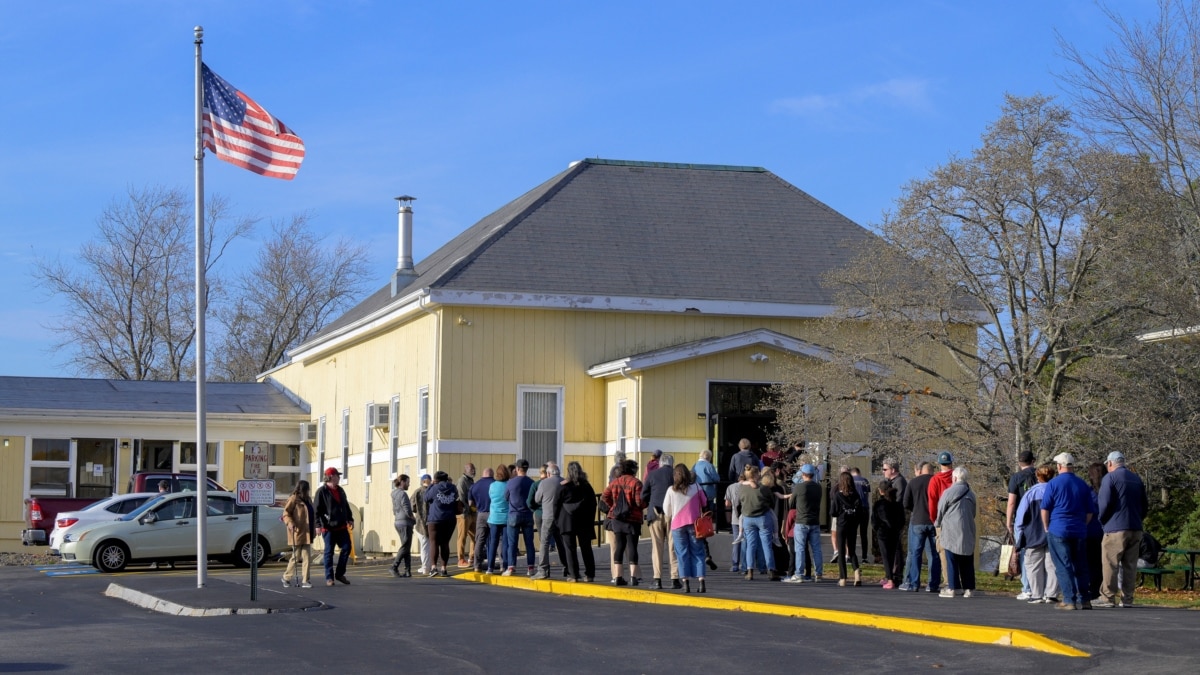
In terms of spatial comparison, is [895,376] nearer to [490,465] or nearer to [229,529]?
[490,465]

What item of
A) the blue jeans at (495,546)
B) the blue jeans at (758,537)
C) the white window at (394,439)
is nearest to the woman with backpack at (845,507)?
the blue jeans at (758,537)

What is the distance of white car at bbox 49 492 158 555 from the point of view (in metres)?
28.0

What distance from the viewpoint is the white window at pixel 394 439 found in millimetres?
32156

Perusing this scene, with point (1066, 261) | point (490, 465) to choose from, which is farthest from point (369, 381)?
point (1066, 261)

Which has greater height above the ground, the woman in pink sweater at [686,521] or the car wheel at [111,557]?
the woman in pink sweater at [686,521]

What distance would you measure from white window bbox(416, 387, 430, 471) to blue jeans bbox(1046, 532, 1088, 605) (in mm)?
15579

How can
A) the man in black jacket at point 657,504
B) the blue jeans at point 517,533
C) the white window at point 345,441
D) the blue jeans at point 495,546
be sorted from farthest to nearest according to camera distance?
the white window at point 345,441 < the blue jeans at point 495,546 < the blue jeans at point 517,533 < the man in black jacket at point 657,504

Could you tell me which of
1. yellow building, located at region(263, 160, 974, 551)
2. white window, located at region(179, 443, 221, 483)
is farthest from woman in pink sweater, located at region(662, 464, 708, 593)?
white window, located at region(179, 443, 221, 483)

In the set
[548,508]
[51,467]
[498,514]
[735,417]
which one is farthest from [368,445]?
[548,508]

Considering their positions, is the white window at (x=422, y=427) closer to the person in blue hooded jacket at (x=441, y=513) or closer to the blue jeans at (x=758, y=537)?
the person in blue hooded jacket at (x=441, y=513)

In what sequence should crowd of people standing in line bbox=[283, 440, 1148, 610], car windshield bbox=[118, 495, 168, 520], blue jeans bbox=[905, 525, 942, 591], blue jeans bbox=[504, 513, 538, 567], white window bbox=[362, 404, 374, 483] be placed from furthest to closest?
white window bbox=[362, 404, 374, 483]
car windshield bbox=[118, 495, 168, 520]
blue jeans bbox=[504, 513, 538, 567]
blue jeans bbox=[905, 525, 942, 591]
crowd of people standing in line bbox=[283, 440, 1148, 610]

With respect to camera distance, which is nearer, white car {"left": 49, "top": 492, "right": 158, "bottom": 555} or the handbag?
the handbag

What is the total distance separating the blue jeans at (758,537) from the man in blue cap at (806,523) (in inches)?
14.7

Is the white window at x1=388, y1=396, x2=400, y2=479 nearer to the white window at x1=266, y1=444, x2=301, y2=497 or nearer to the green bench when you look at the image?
the white window at x1=266, y1=444, x2=301, y2=497
